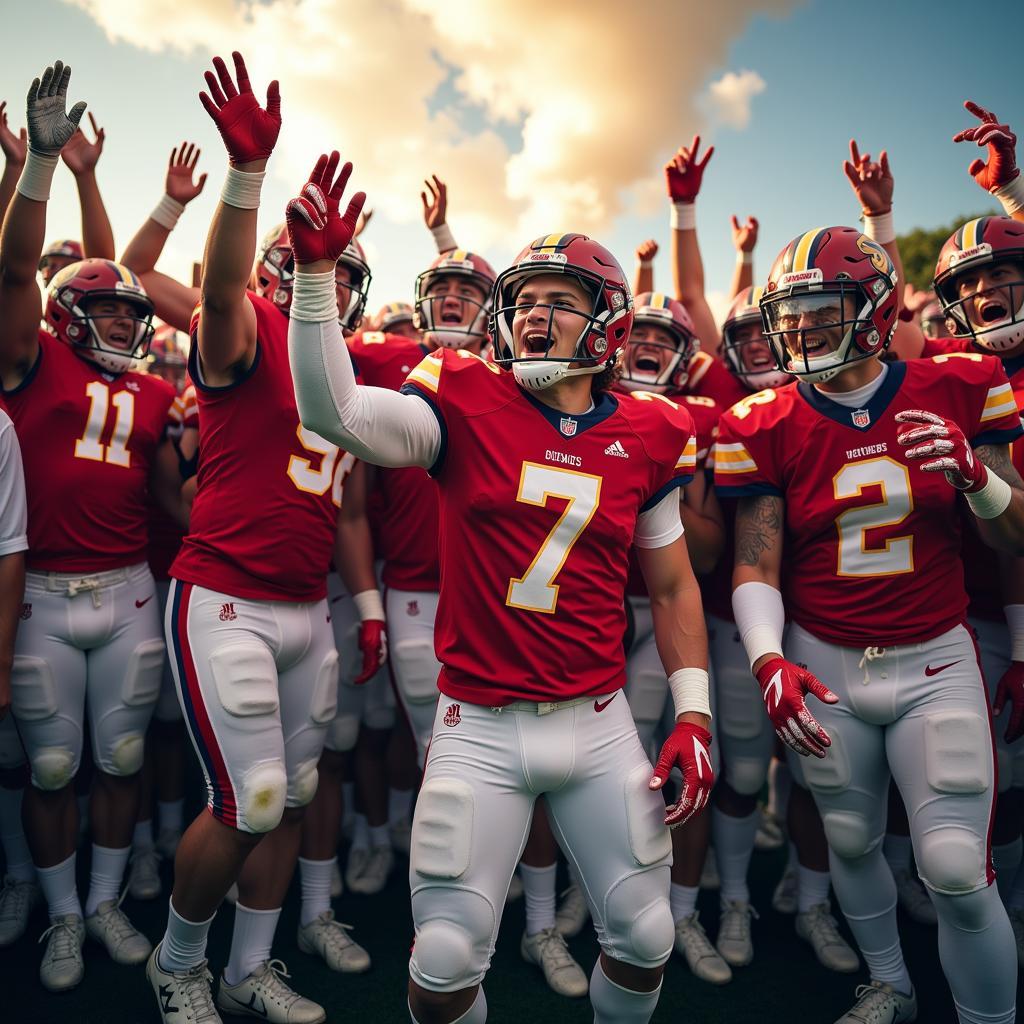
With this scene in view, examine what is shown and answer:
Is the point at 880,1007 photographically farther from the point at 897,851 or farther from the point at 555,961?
the point at 555,961

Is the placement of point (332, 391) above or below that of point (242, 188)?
below

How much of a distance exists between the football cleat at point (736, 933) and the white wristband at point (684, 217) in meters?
3.95

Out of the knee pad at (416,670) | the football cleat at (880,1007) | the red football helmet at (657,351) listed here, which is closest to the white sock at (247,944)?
the knee pad at (416,670)

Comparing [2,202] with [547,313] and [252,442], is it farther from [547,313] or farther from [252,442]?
[547,313]

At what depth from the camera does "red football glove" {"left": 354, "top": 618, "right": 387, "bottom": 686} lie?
3.65 m

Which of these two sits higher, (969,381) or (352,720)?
(969,381)

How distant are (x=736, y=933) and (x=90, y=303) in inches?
171

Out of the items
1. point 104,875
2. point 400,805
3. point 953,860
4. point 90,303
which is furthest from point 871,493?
point 104,875

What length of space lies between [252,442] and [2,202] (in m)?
2.63

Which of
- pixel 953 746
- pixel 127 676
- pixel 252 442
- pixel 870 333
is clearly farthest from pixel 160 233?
pixel 953 746

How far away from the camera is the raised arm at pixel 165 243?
391cm

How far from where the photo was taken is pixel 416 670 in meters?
3.85

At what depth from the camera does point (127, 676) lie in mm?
3662

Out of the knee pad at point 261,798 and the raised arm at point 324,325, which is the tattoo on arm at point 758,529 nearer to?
the raised arm at point 324,325
